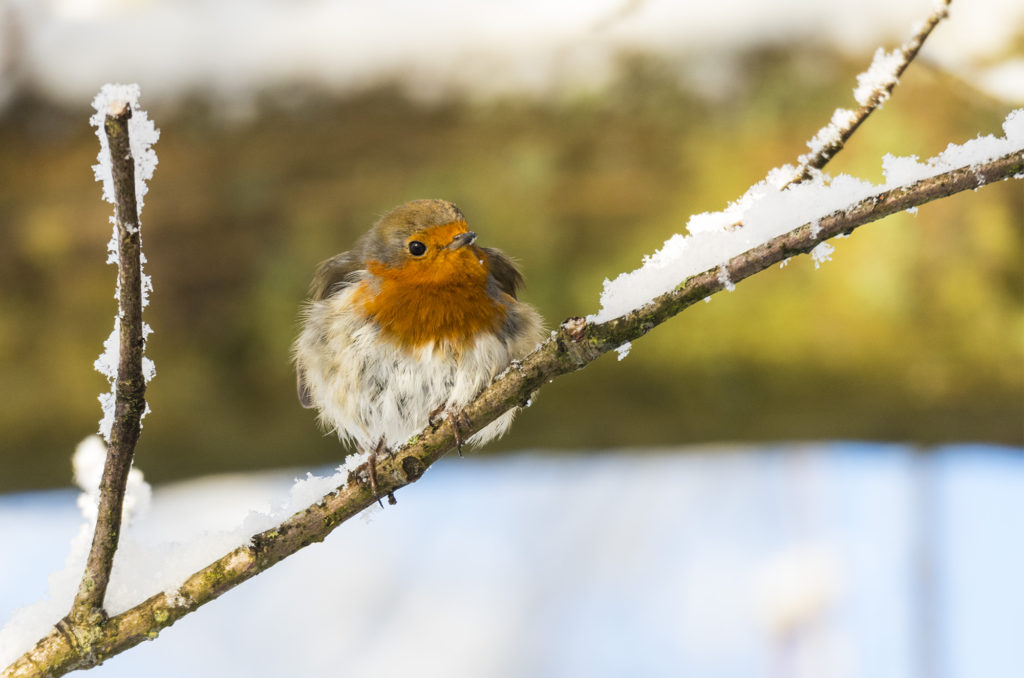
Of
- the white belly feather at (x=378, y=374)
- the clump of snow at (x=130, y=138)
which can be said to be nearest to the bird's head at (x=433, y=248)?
the white belly feather at (x=378, y=374)

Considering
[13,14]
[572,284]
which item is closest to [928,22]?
[572,284]

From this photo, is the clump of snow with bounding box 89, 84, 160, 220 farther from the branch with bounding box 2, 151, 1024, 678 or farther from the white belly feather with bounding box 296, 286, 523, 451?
the white belly feather with bounding box 296, 286, 523, 451

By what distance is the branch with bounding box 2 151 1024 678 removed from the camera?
2.79 feet

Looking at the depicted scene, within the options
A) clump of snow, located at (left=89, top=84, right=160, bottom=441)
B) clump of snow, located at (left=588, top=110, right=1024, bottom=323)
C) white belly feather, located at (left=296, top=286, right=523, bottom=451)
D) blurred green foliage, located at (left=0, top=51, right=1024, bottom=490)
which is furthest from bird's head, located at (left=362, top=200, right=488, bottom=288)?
clump of snow, located at (left=89, top=84, right=160, bottom=441)

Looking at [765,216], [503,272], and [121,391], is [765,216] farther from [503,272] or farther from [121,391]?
[503,272]

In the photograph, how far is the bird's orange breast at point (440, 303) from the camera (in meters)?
1.54

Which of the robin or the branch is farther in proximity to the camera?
the robin

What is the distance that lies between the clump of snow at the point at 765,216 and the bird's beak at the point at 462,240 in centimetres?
57

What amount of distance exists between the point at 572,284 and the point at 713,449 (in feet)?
1.56

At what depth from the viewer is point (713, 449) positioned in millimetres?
2080

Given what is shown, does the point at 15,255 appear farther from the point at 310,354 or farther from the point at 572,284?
the point at 572,284

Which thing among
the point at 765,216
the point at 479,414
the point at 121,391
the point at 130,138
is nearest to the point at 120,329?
the point at 121,391

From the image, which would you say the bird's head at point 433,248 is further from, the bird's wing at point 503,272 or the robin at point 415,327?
the bird's wing at point 503,272

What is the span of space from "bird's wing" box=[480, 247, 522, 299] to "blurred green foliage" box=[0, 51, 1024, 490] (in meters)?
0.15
